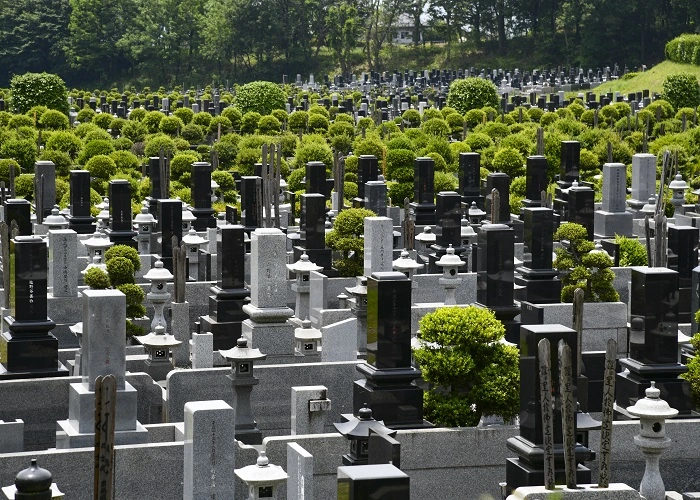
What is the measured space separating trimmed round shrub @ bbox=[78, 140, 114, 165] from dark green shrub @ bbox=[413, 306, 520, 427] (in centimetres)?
2123

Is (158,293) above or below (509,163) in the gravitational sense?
below

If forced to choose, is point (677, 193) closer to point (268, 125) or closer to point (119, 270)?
point (119, 270)

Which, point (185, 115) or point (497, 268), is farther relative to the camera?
point (185, 115)

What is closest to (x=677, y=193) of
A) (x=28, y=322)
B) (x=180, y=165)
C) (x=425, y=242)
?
(x=425, y=242)

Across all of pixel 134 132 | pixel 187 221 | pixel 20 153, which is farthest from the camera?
pixel 134 132

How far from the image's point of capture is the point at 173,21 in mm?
80688

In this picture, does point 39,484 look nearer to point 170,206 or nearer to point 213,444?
point 213,444

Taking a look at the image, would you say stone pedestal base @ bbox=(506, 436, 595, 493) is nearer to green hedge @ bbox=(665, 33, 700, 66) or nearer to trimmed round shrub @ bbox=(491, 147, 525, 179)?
trimmed round shrub @ bbox=(491, 147, 525, 179)

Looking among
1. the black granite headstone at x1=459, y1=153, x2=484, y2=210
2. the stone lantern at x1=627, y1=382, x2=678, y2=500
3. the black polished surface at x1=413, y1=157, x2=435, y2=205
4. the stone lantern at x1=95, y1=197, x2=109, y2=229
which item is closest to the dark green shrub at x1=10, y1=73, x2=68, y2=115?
the black granite headstone at x1=459, y1=153, x2=484, y2=210

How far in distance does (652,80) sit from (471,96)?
1272cm

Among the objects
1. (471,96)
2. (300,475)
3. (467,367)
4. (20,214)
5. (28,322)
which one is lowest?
(300,475)

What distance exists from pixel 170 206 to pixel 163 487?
34.8ft

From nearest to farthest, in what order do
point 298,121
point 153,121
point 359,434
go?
point 359,434 < point 153,121 < point 298,121

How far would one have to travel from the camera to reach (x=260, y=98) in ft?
157
